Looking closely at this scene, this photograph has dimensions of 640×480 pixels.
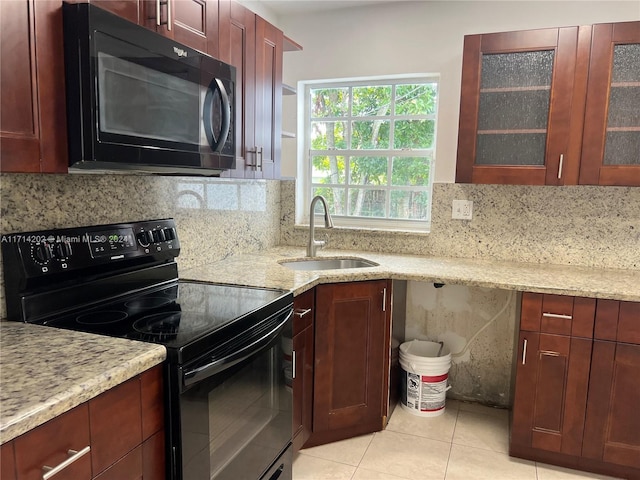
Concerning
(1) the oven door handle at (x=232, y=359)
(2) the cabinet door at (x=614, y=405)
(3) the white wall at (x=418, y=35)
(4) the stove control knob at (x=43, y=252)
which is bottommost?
(2) the cabinet door at (x=614, y=405)

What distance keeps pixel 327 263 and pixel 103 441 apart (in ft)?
6.19

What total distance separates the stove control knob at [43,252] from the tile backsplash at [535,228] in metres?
1.92

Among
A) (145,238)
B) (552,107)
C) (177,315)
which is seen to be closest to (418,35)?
(552,107)

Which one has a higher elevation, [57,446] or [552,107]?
[552,107]

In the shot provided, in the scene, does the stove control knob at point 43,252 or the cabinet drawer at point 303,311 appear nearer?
the stove control knob at point 43,252

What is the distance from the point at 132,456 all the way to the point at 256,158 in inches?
53.0

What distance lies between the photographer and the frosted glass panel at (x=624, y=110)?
215 cm

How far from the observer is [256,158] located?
6.95ft

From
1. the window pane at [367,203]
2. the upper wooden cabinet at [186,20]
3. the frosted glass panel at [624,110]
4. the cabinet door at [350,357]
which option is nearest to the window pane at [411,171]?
the window pane at [367,203]

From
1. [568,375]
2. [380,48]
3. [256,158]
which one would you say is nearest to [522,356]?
[568,375]

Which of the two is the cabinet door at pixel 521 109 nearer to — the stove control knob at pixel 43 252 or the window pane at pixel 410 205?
the window pane at pixel 410 205

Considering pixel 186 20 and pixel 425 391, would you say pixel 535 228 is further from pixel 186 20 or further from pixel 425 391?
pixel 186 20

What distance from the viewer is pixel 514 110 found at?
2342 millimetres

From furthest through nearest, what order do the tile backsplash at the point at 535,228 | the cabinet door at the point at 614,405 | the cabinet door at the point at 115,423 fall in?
the tile backsplash at the point at 535,228 < the cabinet door at the point at 614,405 < the cabinet door at the point at 115,423
